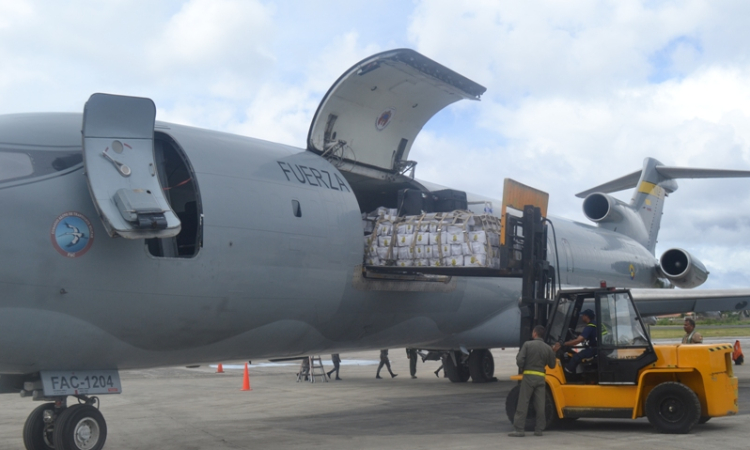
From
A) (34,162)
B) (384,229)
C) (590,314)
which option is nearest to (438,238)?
(384,229)

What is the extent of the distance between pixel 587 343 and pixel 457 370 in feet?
29.0

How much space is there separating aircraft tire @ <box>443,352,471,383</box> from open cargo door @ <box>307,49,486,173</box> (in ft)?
24.4

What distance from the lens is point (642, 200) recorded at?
23672mm

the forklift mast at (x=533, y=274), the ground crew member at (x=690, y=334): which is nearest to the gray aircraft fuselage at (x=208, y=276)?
the forklift mast at (x=533, y=274)

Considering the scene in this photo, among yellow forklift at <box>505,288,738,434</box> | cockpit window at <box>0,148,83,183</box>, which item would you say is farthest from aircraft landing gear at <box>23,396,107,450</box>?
yellow forklift at <box>505,288,738,434</box>

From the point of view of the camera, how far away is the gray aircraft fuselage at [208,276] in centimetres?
737

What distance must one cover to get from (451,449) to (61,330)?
4425 millimetres

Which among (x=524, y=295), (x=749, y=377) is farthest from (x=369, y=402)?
(x=749, y=377)

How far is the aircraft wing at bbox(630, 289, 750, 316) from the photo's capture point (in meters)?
16.2

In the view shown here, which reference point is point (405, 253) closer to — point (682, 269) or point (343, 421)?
point (343, 421)

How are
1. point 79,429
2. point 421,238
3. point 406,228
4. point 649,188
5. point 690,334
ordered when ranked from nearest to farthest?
1. point 79,429
2. point 421,238
3. point 406,228
4. point 690,334
5. point 649,188

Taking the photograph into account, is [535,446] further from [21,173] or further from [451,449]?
[21,173]

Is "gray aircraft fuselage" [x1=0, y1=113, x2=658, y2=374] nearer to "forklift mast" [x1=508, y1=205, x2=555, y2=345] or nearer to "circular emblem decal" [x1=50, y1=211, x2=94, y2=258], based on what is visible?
"circular emblem decal" [x1=50, y1=211, x2=94, y2=258]

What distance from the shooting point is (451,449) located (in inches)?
340
